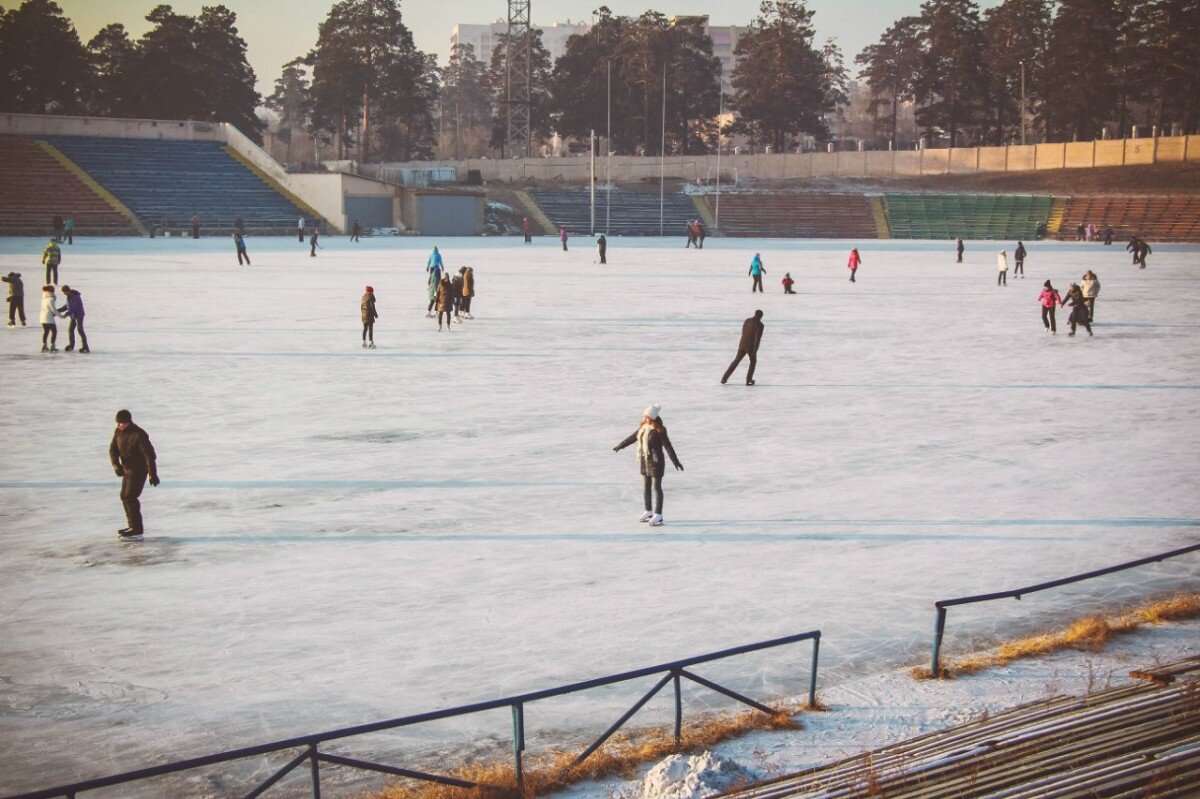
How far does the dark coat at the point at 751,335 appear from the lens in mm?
18398

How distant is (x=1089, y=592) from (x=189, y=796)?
7.35 m

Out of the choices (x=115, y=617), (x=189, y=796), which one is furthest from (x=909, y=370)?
(x=189, y=796)

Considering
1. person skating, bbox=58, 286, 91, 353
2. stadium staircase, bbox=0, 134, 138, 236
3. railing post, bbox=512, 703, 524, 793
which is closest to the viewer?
railing post, bbox=512, 703, 524, 793

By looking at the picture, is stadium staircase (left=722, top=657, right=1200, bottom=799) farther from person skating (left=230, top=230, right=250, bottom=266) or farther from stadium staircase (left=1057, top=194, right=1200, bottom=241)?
stadium staircase (left=1057, top=194, right=1200, bottom=241)

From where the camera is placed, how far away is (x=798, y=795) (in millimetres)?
5992

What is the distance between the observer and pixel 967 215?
70.0m

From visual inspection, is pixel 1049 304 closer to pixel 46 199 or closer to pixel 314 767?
pixel 314 767

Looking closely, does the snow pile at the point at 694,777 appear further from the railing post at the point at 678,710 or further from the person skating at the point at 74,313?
the person skating at the point at 74,313

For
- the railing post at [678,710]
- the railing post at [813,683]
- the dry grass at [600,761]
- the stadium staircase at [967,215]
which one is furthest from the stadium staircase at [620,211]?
the railing post at [678,710]

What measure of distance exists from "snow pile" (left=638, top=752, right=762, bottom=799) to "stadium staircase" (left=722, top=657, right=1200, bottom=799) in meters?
0.17

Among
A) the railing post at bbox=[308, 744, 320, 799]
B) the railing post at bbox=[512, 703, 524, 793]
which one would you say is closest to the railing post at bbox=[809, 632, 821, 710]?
the railing post at bbox=[512, 703, 524, 793]

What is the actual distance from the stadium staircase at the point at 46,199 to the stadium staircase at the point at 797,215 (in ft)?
116

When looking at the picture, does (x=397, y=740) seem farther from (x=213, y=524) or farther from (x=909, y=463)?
(x=909, y=463)

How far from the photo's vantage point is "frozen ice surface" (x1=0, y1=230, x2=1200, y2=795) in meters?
7.81
